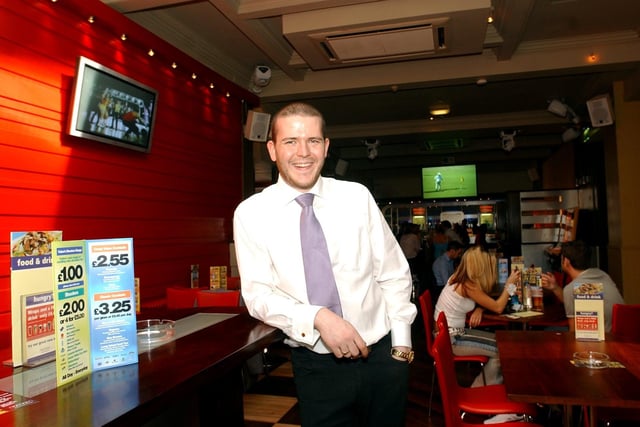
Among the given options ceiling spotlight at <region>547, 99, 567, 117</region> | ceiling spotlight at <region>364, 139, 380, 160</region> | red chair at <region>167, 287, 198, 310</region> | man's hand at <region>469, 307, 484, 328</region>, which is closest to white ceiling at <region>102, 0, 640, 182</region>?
ceiling spotlight at <region>547, 99, 567, 117</region>

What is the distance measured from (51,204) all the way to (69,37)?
121 cm

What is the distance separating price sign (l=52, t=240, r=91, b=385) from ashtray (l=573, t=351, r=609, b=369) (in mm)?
1919

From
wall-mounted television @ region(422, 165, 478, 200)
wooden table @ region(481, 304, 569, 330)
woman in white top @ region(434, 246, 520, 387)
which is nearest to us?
wooden table @ region(481, 304, 569, 330)

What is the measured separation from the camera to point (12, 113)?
321 cm

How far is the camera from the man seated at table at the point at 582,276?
3.38m

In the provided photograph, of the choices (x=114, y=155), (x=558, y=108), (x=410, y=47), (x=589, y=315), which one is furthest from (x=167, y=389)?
(x=558, y=108)

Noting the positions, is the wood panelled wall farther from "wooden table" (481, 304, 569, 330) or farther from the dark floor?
"wooden table" (481, 304, 569, 330)

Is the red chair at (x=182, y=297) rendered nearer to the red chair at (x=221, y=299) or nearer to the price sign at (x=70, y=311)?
the red chair at (x=221, y=299)

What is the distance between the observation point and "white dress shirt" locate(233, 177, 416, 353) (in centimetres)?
155

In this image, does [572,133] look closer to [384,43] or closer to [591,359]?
[384,43]

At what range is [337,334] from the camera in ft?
4.47

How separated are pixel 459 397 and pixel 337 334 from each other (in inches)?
60.3

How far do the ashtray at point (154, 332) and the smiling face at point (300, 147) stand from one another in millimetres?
809

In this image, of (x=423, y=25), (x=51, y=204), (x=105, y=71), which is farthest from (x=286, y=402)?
(x=423, y=25)
